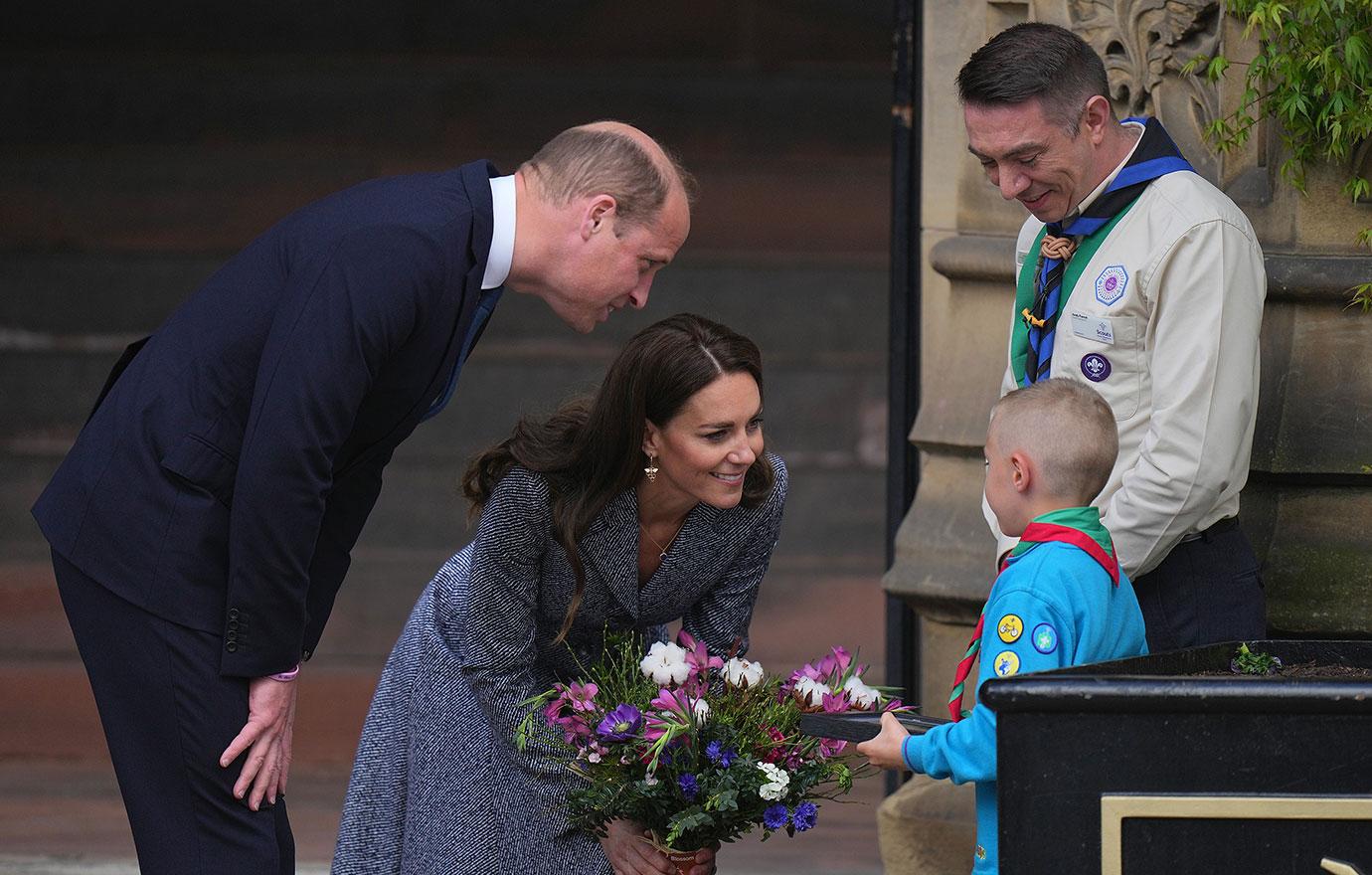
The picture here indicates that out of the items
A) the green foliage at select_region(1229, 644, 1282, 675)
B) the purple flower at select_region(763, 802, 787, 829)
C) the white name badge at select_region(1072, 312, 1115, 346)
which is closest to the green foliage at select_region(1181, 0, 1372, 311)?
the white name badge at select_region(1072, 312, 1115, 346)

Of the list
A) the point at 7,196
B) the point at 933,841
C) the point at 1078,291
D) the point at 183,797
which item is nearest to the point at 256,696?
the point at 183,797


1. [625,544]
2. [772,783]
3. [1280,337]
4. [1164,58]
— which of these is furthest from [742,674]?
[1164,58]

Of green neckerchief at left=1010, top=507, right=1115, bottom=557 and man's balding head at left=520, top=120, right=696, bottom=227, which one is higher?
man's balding head at left=520, top=120, right=696, bottom=227

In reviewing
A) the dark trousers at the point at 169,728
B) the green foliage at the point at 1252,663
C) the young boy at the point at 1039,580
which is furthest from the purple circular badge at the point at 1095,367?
the dark trousers at the point at 169,728

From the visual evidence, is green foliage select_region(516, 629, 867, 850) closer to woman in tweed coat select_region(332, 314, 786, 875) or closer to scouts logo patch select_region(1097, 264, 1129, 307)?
woman in tweed coat select_region(332, 314, 786, 875)

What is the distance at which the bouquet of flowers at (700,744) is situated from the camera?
2514 mm

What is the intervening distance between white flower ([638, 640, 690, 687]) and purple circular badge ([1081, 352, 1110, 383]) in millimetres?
719

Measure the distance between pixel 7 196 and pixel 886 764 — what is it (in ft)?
17.5

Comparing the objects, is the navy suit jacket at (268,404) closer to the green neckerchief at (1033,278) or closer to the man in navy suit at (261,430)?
the man in navy suit at (261,430)

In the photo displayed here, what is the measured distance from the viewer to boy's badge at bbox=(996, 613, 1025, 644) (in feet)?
7.33

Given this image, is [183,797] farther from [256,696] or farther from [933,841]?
[933,841]

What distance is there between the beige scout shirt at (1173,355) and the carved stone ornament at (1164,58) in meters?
0.62

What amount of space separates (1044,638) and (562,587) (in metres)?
0.96

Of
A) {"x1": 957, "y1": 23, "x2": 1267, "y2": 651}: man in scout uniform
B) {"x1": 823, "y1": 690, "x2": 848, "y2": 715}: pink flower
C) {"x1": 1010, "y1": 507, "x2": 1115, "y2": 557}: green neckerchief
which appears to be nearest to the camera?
{"x1": 1010, "y1": 507, "x2": 1115, "y2": 557}: green neckerchief
